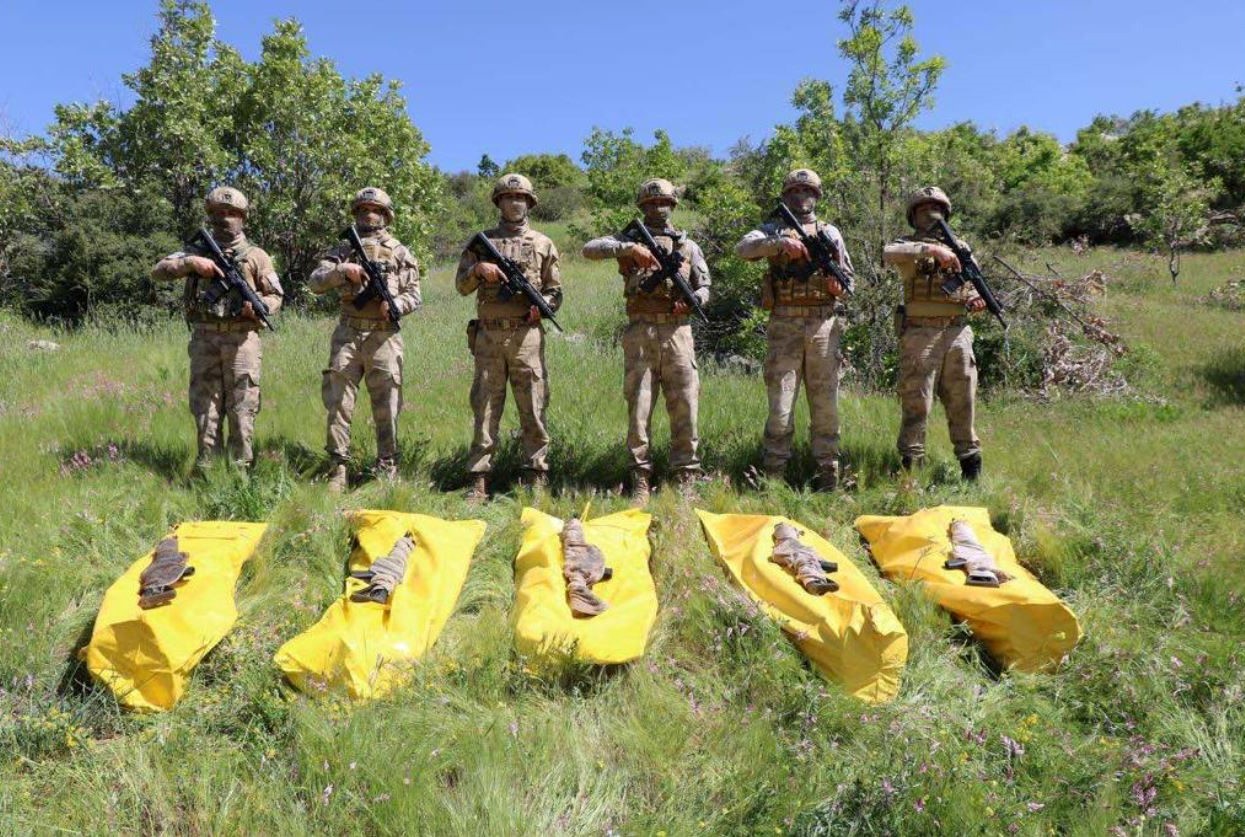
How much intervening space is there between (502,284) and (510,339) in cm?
41

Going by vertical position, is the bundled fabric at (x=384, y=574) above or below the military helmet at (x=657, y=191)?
below

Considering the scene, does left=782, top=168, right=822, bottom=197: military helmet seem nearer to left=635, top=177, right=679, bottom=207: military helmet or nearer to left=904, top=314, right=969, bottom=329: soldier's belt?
left=635, top=177, right=679, bottom=207: military helmet

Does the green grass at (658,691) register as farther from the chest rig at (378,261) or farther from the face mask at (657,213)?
the face mask at (657,213)

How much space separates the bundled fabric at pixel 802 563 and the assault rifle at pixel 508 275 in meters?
2.54

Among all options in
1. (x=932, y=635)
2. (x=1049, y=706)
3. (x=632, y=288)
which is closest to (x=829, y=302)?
(x=632, y=288)

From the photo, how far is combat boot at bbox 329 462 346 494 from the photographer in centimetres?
559

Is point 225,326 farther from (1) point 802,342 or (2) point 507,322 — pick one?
(1) point 802,342

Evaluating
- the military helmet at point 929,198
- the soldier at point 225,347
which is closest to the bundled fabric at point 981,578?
the military helmet at point 929,198

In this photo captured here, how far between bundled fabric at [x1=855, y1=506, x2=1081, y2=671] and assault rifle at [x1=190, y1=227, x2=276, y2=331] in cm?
466

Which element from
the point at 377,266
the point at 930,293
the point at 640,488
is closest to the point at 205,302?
the point at 377,266

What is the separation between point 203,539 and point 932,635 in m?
3.91

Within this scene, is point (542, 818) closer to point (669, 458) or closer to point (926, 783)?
point (926, 783)

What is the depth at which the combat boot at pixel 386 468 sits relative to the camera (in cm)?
569

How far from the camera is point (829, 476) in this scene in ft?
18.8
